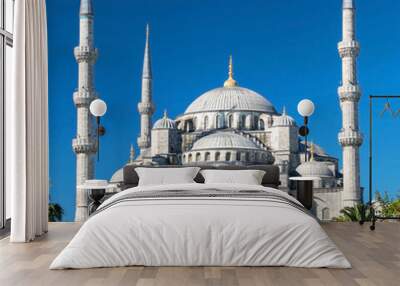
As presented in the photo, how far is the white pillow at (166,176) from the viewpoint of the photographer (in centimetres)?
487

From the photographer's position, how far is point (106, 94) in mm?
10570

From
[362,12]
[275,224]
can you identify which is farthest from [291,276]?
[362,12]

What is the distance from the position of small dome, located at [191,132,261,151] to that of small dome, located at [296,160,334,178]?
2701 millimetres

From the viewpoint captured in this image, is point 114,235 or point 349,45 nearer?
point 114,235

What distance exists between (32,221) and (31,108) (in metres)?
0.86

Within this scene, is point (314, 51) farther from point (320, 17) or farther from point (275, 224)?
point (275, 224)

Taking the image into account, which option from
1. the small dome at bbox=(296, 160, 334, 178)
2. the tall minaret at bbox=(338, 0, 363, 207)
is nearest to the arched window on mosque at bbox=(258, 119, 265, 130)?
the small dome at bbox=(296, 160, 334, 178)

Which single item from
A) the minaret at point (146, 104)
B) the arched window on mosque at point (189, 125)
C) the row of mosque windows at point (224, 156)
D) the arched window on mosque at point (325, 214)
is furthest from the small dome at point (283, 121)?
the minaret at point (146, 104)

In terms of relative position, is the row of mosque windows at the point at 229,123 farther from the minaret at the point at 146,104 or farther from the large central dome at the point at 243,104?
the minaret at the point at 146,104

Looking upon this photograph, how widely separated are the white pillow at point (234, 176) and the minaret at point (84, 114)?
844cm

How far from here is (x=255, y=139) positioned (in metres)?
20.8

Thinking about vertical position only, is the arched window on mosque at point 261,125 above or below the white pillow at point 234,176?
above

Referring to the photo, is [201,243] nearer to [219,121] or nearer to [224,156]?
[224,156]

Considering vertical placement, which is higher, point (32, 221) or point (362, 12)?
point (362, 12)
